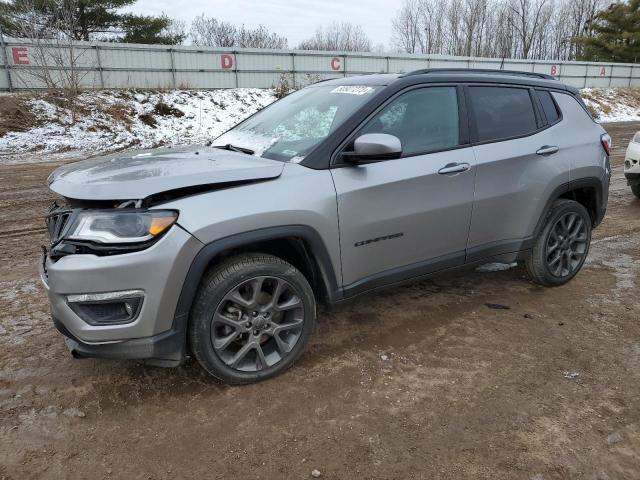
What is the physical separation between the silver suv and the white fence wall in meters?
16.6

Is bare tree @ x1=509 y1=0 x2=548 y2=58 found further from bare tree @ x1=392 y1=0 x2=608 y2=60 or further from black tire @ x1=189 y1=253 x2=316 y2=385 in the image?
black tire @ x1=189 y1=253 x2=316 y2=385

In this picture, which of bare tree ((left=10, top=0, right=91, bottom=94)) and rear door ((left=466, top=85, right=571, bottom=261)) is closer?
rear door ((left=466, top=85, right=571, bottom=261))

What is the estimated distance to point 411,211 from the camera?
326 cm

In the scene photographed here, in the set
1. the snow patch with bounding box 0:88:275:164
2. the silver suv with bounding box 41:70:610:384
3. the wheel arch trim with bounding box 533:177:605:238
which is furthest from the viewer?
the snow patch with bounding box 0:88:275:164

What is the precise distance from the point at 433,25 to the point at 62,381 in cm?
6785

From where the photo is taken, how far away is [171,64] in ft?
69.4

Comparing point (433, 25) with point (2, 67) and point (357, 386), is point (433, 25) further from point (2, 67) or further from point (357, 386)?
point (357, 386)

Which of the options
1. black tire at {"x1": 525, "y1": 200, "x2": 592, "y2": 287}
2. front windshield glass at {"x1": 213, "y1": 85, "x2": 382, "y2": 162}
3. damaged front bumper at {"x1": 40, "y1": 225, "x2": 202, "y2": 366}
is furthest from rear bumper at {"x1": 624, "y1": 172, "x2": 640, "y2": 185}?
damaged front bumper at {"x1": 40, "y1": 225, "x2": 202, "y2": 366}

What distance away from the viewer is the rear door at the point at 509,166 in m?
3.67

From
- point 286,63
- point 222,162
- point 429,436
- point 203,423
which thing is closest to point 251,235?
point 222,162

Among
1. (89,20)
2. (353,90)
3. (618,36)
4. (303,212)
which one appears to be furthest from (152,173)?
(618,36)

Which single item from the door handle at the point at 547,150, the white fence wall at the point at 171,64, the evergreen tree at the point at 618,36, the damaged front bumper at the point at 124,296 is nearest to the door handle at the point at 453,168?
the door handle at the point at 547,150

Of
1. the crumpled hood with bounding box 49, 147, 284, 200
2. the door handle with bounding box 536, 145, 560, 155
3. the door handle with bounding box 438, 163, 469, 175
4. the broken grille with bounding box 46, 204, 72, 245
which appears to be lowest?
the broken grille with bounding box 46, 204, 72, 245

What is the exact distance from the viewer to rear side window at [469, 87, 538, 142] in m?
3.71
